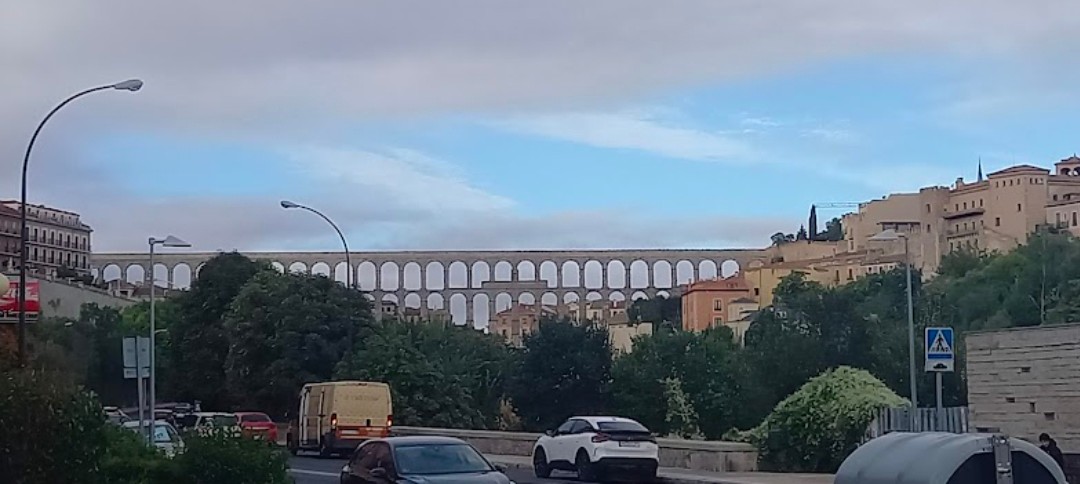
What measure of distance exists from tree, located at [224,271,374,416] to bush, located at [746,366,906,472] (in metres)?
28.4

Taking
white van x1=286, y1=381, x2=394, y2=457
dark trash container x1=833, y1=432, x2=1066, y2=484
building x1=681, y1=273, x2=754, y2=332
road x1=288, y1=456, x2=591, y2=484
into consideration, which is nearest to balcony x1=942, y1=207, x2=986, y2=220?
building x1=681, y1=273, x2=754, y2=332

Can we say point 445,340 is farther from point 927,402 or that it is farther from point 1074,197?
point 1074,197

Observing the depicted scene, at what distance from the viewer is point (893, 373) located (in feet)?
182

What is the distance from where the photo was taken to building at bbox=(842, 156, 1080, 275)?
161375 millimetres

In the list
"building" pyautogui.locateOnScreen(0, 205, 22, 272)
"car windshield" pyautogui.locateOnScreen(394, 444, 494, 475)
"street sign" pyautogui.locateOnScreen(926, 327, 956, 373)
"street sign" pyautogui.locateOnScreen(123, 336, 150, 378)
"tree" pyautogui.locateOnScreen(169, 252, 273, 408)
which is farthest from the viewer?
"building" pyautogui.locateOnScreen(0, 205, 22, 272)

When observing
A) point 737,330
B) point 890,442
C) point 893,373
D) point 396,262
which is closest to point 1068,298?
point 893,373

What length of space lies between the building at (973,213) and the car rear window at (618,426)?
125 meters

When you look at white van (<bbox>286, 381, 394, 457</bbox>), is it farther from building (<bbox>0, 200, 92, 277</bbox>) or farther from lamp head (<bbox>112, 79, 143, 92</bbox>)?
building (<bbox>0, 200, 92, 277</bbox>)

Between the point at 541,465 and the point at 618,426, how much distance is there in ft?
10.1

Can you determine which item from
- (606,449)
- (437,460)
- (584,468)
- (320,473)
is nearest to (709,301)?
(320,473)

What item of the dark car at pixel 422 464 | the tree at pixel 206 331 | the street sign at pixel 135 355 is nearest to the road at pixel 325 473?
the street sign at pixel 135 355

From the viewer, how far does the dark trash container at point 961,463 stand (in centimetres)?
853

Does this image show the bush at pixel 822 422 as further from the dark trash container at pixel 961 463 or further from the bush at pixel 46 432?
the dark trash container at pixel 961 463

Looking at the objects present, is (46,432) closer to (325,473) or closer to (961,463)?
(961,463)
